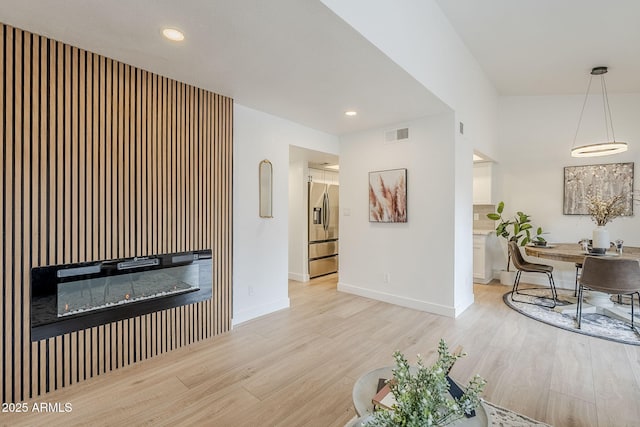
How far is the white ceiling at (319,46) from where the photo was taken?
74.5 inches

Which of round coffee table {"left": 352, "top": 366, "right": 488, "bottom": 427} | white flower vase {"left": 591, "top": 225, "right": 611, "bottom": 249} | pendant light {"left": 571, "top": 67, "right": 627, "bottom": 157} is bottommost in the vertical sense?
round coffee table {"left": 352, "top": 366, "right": 488, "bottom": 427}

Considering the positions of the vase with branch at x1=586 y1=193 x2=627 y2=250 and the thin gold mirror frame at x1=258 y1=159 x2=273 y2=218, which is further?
the thin gold mirror frame at x1=258 y1=159 x2=273 y2=218

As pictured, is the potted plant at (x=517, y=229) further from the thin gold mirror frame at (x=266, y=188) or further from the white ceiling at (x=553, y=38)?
the thin gold mirror frame at (x=266, y=188)

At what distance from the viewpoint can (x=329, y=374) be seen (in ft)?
8.00

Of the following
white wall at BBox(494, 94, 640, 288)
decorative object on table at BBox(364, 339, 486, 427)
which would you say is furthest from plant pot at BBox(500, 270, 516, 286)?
decorative object on table at BBox(364, 339, 486, 427)

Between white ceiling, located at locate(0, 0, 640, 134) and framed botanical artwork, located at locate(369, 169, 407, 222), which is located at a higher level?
white ceiling, located at locate(0, 0, 640, 134)

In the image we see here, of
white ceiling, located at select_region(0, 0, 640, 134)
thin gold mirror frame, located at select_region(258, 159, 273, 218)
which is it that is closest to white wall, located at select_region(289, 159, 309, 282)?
white ceiling, located at select_region(0, 0, 640, 134)

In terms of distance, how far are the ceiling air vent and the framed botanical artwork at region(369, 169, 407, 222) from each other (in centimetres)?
44

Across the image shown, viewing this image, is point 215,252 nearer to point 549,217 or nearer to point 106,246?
point 106,246

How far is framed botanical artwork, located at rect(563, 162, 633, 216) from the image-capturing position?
467 centimetres

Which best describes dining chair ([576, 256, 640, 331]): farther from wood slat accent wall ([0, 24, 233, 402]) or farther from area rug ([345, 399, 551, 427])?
wood slat accent wall ([0, 24, 233, 402])

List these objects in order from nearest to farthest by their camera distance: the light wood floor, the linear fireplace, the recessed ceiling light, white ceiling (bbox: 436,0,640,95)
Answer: the light wood floor < the recessed ceiling light < the linear fireplace < white ceiling (bbox: 436,0,640,95)

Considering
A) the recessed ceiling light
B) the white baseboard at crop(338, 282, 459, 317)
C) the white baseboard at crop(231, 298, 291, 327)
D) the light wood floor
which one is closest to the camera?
the light wood floor

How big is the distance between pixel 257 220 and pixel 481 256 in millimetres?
4169
